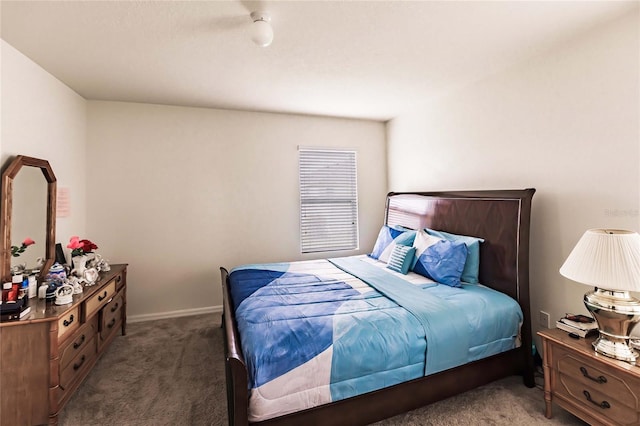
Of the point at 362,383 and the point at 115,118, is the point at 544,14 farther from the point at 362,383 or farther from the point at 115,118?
the point at 115,118

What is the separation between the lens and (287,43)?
214cm

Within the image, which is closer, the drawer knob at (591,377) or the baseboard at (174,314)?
the drawer knob at (591,377)

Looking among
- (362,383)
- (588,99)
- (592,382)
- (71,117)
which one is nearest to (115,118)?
(71,117)

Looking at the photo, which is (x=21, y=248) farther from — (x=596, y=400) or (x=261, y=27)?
(x=596, y=400)

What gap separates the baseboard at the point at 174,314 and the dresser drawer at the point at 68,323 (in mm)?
1386

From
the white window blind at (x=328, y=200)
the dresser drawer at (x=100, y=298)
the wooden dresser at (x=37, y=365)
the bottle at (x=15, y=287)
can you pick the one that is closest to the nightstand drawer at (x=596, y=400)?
the white window blind at (x=328, y=200)

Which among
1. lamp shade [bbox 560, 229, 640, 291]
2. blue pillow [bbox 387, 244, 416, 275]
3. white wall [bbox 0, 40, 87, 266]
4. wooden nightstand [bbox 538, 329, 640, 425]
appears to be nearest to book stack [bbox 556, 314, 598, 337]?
wooden nightstand [bbox 538, 329, 640, 425]

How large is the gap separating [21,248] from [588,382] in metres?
3.84

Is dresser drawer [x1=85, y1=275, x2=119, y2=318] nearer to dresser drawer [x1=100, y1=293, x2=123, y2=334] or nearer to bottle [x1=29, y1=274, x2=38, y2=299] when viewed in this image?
dresser drawer [x1=100, y1=293, x2=123, y2=334]

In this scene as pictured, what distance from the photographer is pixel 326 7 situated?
1.75 meters

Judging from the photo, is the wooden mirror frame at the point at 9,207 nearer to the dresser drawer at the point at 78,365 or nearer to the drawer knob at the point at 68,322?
the drawer knob at the point at 68,322

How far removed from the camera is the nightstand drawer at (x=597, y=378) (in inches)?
56.5

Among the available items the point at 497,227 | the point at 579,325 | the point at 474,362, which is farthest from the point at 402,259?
the point at 579,325

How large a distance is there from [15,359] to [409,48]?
3.34 m
